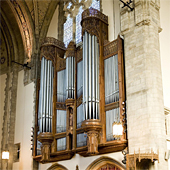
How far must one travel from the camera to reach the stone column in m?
11.6

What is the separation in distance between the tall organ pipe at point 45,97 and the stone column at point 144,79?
448 cm

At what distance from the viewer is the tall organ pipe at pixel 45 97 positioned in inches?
605

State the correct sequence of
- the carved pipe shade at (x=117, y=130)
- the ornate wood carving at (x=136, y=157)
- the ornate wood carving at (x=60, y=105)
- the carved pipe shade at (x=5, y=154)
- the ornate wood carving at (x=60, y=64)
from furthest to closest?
the carved pipe shade at (x=5, y=154), the ornate wood carving at (x=60, y=64), the ornate wood carving at (x=60, y=105), the carved pipe shade at (x=117, y=130), the ornate wood carving at (x=136, y=157)

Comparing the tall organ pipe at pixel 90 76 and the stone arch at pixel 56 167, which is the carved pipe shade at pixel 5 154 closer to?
the stone arch at pixel 56 167

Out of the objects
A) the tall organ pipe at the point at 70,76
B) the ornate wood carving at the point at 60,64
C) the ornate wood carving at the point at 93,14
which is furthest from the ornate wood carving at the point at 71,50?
the ornate wood carving at the point at 93,14

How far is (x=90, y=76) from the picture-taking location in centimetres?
1357

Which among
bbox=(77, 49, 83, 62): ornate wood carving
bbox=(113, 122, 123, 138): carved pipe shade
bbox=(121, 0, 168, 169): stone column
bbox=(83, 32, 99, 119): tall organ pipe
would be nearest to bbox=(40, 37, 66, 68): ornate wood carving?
bbox=(77, 49, 83, 62): ornate wood carving

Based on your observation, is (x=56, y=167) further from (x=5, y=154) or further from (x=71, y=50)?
(x=71, y=50)

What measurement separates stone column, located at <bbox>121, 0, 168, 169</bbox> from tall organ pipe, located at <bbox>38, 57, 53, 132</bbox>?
4.48m

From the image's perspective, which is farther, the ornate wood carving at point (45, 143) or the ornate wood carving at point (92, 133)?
the ornate wood carving at point (45, 143)

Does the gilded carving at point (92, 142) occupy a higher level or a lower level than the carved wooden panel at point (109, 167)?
higher

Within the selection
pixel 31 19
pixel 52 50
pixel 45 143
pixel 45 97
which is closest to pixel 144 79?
pixel 45 97

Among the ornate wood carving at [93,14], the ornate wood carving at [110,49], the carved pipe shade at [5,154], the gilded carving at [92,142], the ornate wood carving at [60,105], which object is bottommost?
the carved pipe shade at [5,154]

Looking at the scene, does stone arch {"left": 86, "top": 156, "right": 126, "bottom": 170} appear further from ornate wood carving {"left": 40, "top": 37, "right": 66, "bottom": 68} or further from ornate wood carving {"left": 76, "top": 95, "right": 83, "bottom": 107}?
ornate wood carving {"left": 40, "top": 37, "right": 66, "bottom": 68}
